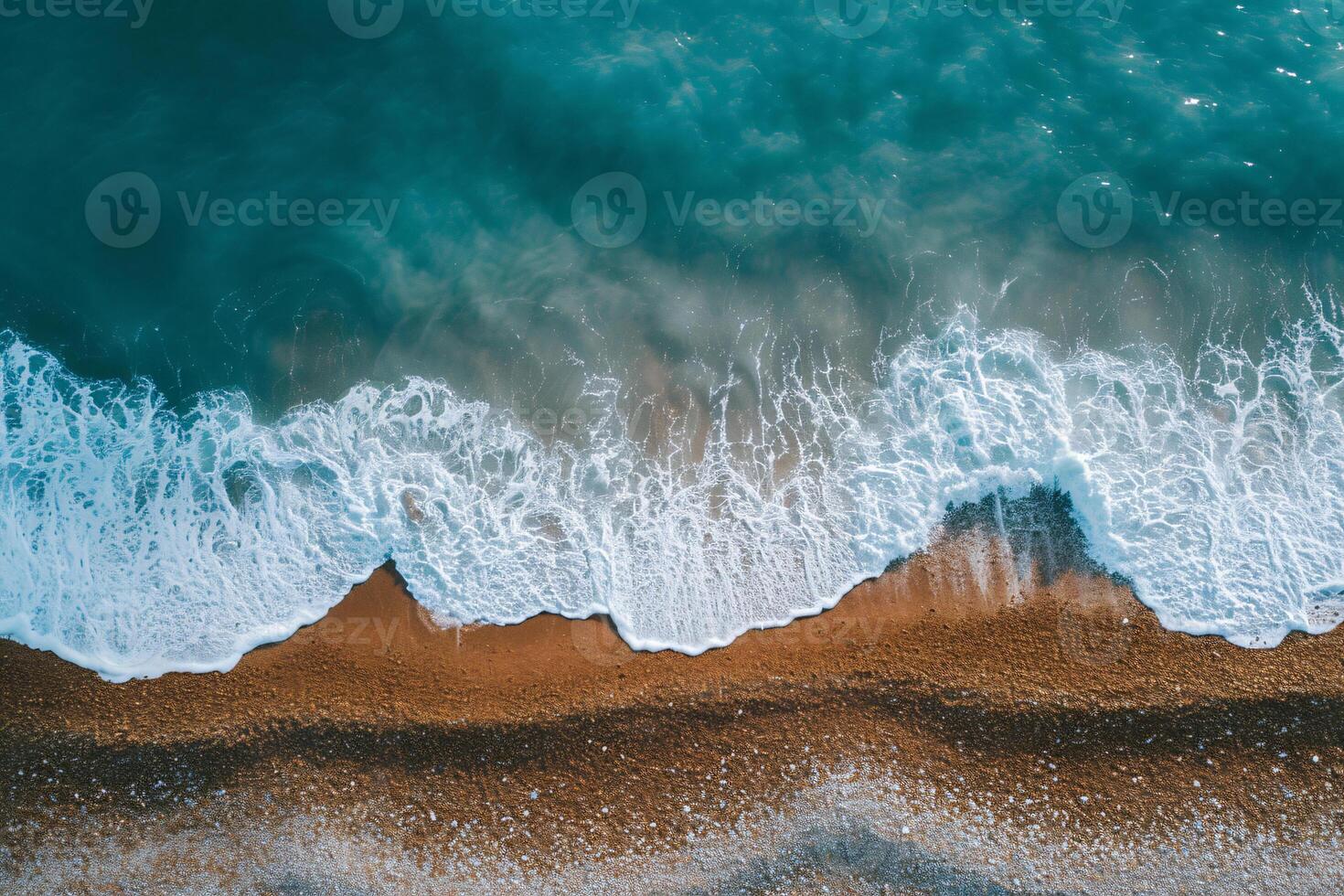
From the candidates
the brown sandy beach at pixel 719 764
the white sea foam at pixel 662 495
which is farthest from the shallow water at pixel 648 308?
the brown sandy beach at pixel 719 764

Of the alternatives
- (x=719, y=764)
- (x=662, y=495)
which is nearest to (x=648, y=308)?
(x=662, y=495)

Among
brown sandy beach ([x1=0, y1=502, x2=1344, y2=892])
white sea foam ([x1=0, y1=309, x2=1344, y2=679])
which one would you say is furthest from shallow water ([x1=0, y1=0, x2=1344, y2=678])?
brown sandy beach ([x1=0, y1=502, x2=1344, y2=892])

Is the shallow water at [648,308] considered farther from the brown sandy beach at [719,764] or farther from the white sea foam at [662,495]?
the brown sandy beach at [719,764]

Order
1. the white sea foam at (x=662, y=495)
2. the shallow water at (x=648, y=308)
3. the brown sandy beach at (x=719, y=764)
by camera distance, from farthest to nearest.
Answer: the shallow water at (x=648, y=308)
the white sea foam at (x=662, y=495)
the brown sandy beach at (x=719, y=764)

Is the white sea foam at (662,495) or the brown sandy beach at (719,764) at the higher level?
the white sea foam at (662,495)

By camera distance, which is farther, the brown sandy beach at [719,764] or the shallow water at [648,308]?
the shallow water at [648,308]

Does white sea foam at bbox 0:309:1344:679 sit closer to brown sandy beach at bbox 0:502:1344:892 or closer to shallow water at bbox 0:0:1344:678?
shallow water at bbox 0:0:1344:678

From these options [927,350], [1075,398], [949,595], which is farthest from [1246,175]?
[949,595]
